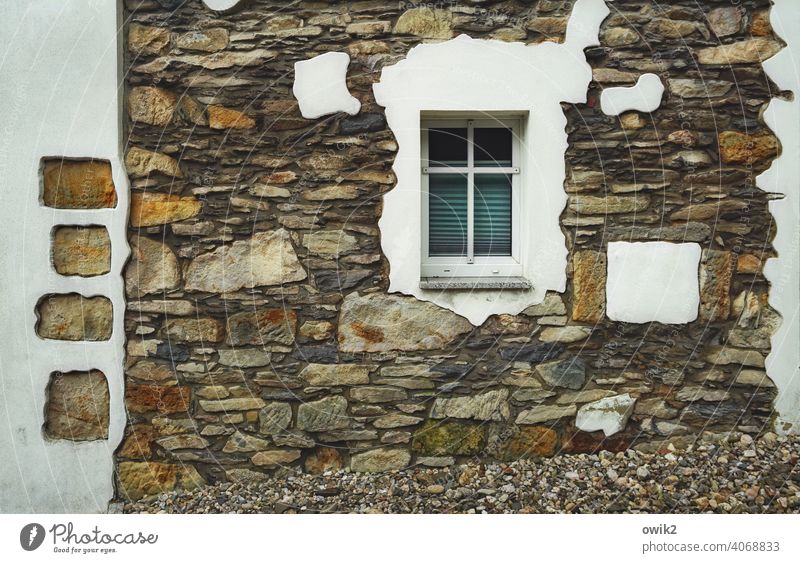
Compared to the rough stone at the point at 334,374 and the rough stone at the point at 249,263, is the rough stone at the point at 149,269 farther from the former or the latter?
the rough stone at the point at 334,374

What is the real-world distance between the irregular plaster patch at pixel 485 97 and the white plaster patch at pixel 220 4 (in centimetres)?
89

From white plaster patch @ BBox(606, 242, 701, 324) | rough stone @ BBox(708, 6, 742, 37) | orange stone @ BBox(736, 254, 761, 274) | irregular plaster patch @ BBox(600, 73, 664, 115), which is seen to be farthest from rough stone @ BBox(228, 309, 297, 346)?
rough stone @ BBox(708, 6, 742, 37)

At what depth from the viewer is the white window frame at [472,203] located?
4269 mm

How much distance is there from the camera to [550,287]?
416 centimetres

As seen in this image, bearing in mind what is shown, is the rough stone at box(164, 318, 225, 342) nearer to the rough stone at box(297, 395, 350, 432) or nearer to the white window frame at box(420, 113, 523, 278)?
the rough stone at box(297, 395, 350, 432)

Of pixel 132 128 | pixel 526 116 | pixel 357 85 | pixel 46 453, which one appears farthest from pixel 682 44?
Answer: pixel 46 453

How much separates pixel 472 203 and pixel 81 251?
2.16 m

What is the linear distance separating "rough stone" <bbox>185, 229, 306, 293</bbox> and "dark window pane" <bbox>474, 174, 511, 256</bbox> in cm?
105

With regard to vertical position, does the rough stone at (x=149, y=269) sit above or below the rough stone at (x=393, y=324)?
above

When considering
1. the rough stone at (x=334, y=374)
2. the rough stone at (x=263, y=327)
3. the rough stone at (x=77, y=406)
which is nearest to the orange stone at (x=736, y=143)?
the rough stone at (x=334, y=374)

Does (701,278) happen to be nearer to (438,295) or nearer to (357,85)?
(438,295)

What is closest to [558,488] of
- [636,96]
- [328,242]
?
[328,242]

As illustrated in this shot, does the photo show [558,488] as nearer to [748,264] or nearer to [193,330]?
→ [748,264]

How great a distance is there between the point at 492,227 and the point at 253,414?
1.71 m
